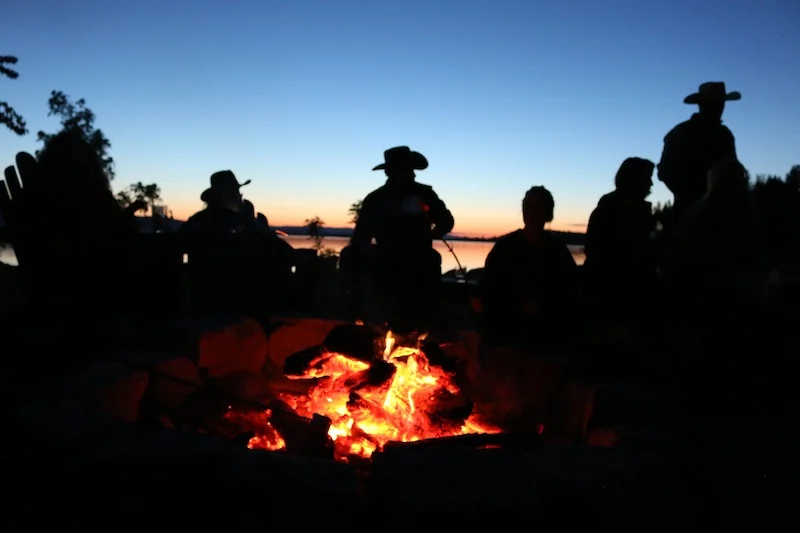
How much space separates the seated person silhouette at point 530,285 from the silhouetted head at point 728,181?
1.31m

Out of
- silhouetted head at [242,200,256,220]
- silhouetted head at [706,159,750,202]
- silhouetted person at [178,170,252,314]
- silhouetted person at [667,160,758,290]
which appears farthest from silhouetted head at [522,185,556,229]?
silhouetted head at [242,200,256,220]

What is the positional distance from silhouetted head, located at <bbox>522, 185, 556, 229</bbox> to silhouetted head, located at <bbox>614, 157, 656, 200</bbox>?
0.77 metres

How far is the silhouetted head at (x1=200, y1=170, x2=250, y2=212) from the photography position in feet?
19.4

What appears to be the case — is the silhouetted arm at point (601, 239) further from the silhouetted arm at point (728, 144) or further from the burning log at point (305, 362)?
the burning log at point (305, 362)

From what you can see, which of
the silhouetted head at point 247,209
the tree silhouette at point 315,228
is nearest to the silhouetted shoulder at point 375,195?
the silhouetted head at point 247,209

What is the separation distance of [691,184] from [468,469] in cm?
447

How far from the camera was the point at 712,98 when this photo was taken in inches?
201

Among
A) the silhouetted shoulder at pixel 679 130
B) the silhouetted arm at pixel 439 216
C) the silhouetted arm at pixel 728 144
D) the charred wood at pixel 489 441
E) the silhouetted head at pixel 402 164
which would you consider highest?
the silhouetted shoulder at pixel 679 130

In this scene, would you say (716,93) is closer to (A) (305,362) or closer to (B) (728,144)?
(B) (728,144)

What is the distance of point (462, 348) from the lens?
16.4 feet

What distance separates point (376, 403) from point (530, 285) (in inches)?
60.7

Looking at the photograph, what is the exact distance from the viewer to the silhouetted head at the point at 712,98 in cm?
507

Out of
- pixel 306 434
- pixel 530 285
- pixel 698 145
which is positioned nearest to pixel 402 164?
pixel 530 285

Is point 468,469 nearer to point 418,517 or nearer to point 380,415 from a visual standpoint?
point 418,517
